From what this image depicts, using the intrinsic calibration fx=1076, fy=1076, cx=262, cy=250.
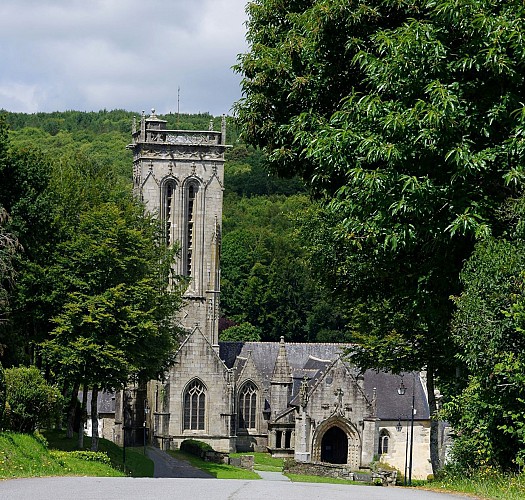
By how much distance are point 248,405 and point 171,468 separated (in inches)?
955

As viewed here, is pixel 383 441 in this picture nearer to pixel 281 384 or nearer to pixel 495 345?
pixel 281 384

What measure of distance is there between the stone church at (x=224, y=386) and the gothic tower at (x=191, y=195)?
0.22ft

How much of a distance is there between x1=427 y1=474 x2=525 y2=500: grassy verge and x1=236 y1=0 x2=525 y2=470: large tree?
3675 mm

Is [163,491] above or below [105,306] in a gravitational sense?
below

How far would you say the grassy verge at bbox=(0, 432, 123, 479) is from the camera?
66.1 feet

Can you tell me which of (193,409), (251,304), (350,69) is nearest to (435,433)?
(350,69)

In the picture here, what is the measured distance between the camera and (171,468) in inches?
1855

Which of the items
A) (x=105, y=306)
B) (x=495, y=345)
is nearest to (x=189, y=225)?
(x=105, y=306)

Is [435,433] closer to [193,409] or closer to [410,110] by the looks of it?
[410,110]

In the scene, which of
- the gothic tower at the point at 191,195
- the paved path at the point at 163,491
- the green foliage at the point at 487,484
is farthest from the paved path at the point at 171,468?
the paved path at the point at 163,491

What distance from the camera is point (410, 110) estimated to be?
17984mm

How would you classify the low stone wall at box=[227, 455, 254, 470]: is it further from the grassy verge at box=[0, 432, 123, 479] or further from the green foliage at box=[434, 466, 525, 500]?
the green foliage at box=[434, 466, 525, 500]

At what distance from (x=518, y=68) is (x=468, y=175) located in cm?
202

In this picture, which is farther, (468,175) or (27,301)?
(27,301)
